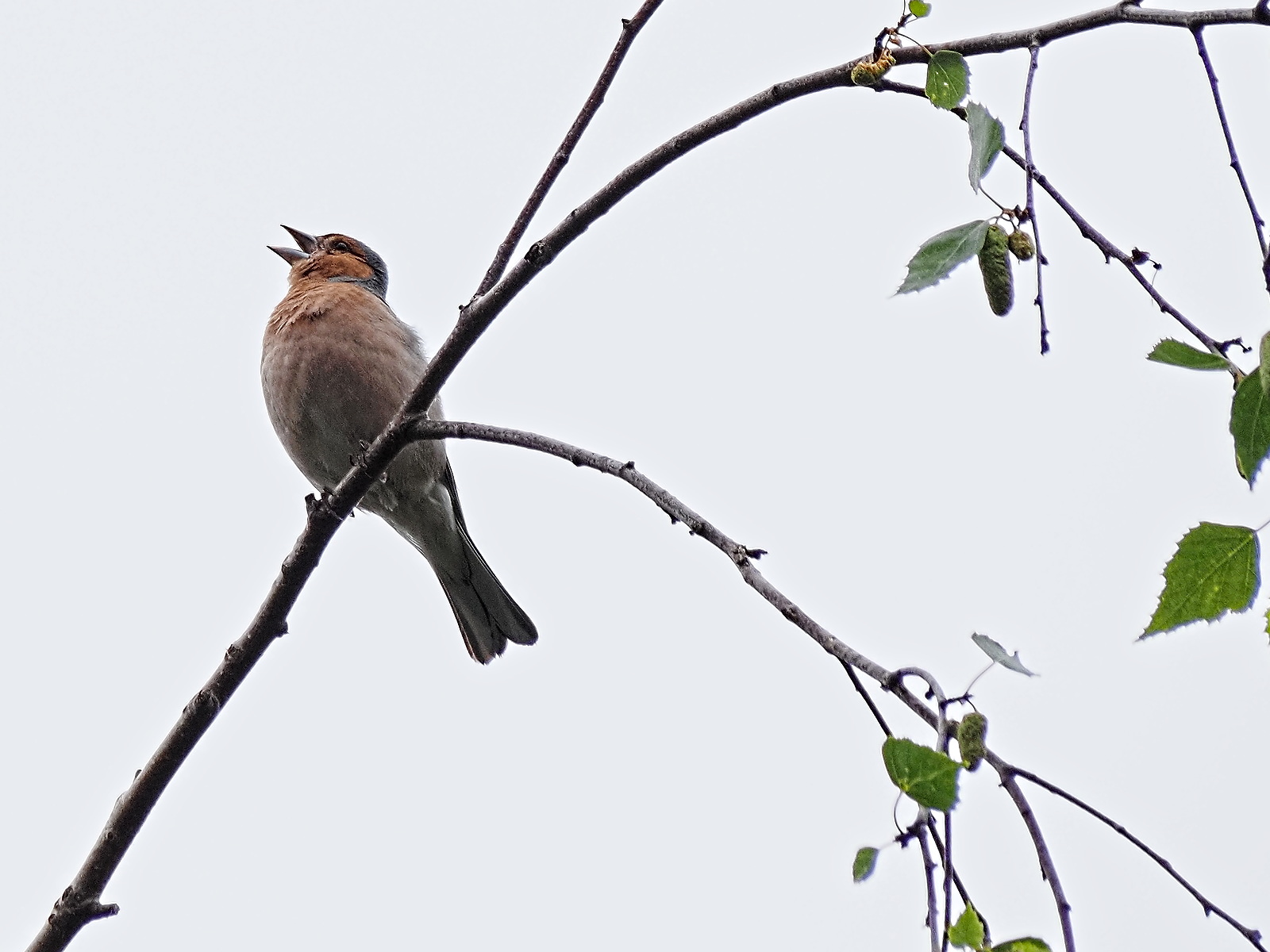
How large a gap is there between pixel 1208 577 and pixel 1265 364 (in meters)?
0.29

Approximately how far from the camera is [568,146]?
12.3 feet

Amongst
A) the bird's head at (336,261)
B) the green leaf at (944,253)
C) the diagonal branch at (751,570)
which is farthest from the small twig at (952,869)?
the bird's head at (336,261)

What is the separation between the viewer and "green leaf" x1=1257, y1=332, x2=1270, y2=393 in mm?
1676

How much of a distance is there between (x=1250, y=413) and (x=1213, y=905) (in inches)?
24.8

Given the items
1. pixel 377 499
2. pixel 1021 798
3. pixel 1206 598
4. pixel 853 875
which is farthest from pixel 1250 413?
pixel 377 499

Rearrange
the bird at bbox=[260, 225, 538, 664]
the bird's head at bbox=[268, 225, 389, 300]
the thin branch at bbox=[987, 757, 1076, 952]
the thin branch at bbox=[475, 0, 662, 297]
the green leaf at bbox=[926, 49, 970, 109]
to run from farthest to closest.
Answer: the bird's head at bbox=[268, 225, 389, 300], the bird at bbox=[260, 225, 538, 664], the thin branch at bbox=[475, 0, 662, 297], the green leaf at bbox=[926, 49, 970, 109], the thin branch at bbox=[987, 757, 1076, 952]

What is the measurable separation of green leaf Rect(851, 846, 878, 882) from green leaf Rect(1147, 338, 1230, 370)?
74cm

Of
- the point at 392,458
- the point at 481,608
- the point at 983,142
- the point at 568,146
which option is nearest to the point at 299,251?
the point at 481,608

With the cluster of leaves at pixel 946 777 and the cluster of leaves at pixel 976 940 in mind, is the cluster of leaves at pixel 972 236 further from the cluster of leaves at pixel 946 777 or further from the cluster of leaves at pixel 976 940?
the cluster of leaves at pixel 976 940

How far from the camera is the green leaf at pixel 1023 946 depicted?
66.6 inches

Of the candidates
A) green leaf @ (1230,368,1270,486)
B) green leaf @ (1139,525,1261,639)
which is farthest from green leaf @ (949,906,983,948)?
green leaf @ (1230,368,1270,486)

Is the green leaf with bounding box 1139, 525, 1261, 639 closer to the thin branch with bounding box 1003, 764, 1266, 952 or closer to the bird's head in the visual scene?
the thin branch with bounding box 1003, 764, 1266, 952

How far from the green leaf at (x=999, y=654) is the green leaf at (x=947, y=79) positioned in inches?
38.8

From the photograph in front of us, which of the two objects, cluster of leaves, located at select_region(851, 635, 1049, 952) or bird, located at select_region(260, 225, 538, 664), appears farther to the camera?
bird, located at select_region(260, 225, 538, 664)
